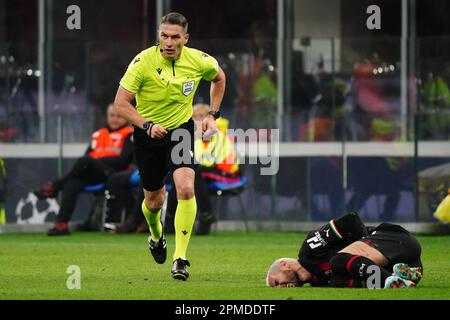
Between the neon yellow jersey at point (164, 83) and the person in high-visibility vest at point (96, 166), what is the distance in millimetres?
6128

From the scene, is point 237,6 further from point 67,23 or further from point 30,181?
point 30,181

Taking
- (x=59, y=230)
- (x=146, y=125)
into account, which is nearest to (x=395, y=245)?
(x=146, y=125)

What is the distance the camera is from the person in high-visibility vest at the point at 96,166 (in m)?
17.9

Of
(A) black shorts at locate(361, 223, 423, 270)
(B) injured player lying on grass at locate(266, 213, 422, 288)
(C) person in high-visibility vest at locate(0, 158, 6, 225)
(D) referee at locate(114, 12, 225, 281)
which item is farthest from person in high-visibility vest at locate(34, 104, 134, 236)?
(A) black shorts at locate(361, 223, 423, 270)

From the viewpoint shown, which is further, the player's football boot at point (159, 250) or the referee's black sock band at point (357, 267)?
the player's football boot at point (159, 250)

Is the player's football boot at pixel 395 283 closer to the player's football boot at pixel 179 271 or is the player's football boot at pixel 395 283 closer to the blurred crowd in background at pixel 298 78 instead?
the player's football boot at pixel 179 271

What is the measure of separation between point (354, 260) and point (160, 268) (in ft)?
10.1

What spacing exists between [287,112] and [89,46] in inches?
117

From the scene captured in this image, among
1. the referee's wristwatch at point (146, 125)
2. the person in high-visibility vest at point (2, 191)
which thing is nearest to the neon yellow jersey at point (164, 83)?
the referee's wristwatch at point (146, 125)

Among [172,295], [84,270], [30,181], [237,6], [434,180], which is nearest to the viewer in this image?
[172,295]

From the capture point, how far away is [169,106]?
11.9 m

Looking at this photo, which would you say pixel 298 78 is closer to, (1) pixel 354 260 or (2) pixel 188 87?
(2) pixel 188 87

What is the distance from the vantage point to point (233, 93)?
19.2 m

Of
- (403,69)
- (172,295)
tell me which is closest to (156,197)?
(172,295)
